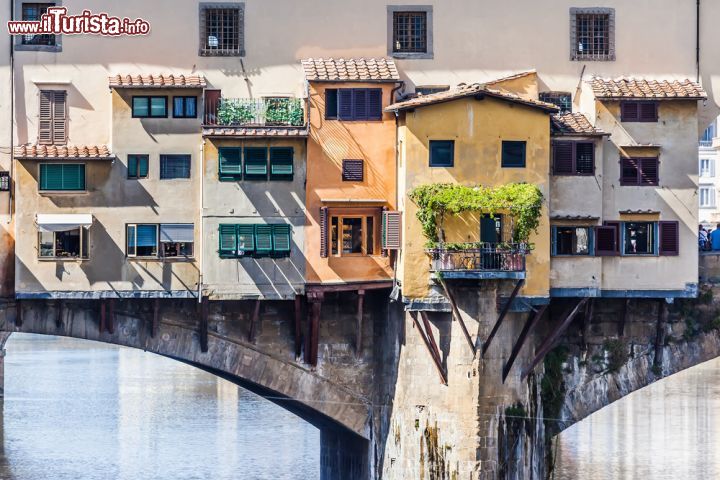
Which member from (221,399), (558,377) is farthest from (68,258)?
(221,399)

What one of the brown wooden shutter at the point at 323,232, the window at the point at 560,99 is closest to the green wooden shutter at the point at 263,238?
the brown wooden shutter at the point at 323,232

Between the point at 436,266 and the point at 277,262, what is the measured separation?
17.8 ft

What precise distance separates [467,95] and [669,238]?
27.9ft

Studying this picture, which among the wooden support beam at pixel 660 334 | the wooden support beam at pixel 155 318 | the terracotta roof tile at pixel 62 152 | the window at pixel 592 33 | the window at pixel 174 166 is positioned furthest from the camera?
the wooden support beam at pixel 660 334

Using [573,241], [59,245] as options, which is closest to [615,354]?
[573,241]

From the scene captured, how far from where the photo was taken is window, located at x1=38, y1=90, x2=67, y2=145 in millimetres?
59094

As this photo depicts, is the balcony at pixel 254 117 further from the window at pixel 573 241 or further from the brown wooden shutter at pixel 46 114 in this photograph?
the window at pixel 573 241

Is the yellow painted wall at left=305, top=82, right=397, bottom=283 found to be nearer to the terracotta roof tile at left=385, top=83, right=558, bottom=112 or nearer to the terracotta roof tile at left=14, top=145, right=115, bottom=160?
the terracotta roof tile at left=385, top=83, right=558, bottom=112

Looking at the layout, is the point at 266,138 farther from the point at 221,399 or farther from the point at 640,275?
the point at 221,399

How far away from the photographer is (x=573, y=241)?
5891 cm

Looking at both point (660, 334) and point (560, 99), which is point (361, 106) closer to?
point (560, 99)

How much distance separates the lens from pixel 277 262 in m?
58.2

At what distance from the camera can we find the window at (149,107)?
191 ft

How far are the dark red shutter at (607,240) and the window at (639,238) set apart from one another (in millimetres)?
359
